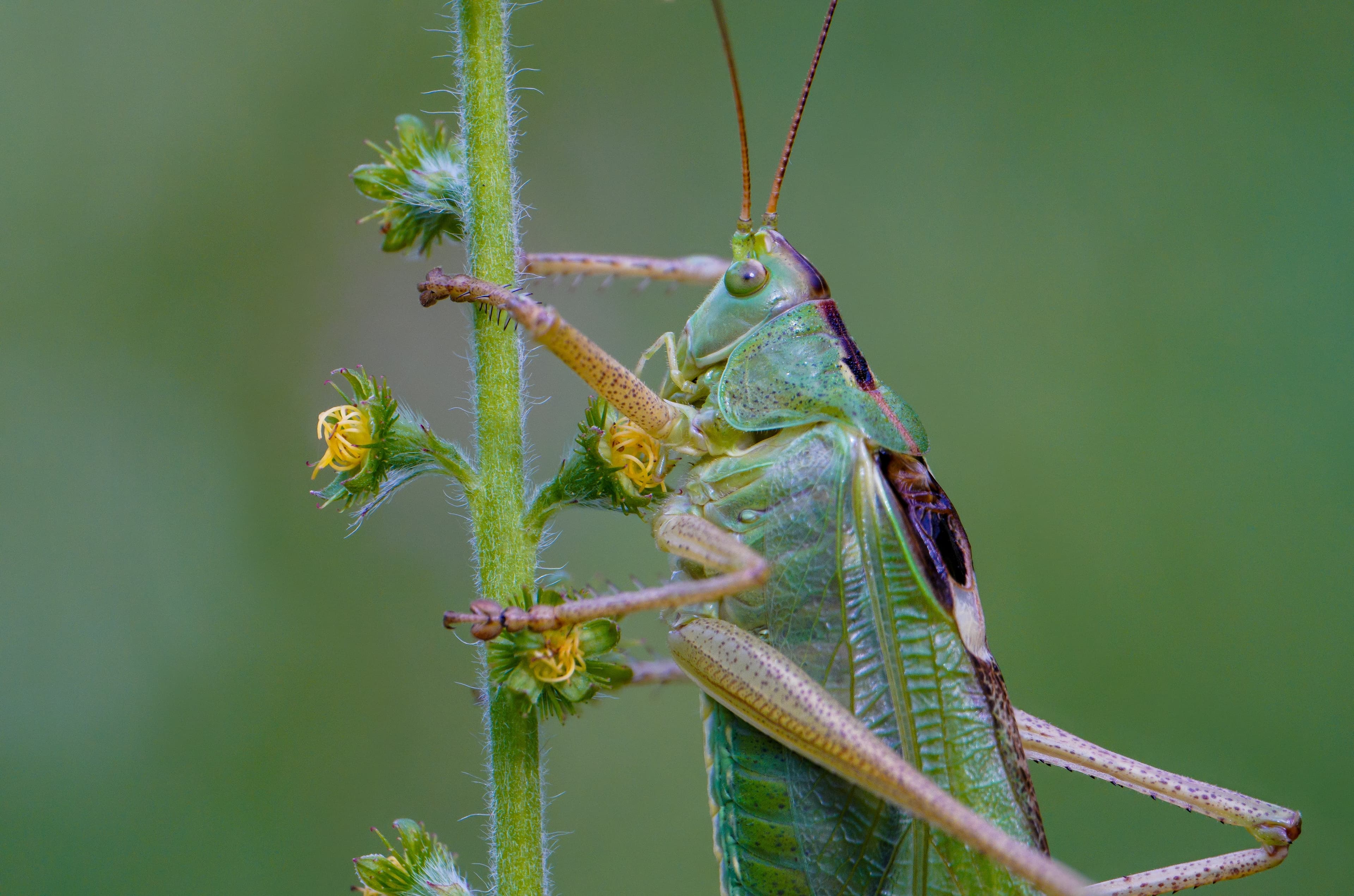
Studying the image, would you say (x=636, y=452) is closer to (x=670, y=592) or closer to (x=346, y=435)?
(x=670, y=592)

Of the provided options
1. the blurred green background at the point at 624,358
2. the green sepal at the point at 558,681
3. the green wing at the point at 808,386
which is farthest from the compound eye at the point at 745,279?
the blurred green background at the point at 624,358

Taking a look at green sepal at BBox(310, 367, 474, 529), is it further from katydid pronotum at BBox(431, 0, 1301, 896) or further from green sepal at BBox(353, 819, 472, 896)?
green sepal at BBox(353, 819, 472, 896)

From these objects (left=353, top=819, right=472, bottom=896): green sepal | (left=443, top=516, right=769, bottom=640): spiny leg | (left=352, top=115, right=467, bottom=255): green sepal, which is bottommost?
(left=353, top=819, right=472, bottom=896): green sepal

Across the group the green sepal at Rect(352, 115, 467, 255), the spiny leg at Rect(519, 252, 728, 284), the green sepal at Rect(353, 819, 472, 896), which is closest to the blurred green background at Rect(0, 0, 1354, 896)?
the spiny leg at Rect(519, 252, 728, 284)

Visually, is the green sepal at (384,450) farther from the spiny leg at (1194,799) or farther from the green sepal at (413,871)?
the spiny leg at (1194,799)

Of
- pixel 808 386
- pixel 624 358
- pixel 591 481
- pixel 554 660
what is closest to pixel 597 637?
pixel 554 660

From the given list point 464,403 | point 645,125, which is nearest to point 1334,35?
point 645,125
